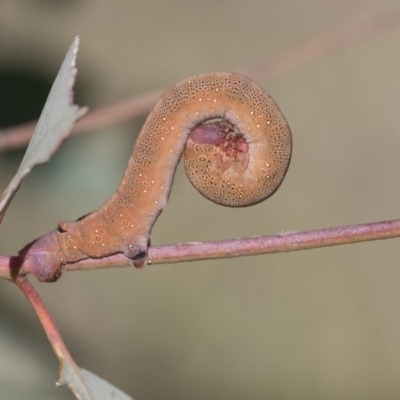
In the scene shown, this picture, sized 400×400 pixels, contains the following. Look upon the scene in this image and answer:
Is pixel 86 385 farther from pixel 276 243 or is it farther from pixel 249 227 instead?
pixel 249 227

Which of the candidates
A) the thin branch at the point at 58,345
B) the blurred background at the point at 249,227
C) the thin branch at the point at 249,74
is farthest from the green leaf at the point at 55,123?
the blurred background at the point at 249,227

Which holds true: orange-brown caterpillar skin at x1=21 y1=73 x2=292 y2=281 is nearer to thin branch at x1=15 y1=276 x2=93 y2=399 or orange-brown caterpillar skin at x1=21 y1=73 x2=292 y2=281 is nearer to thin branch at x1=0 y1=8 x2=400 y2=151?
thin branch at x1=15 y1=276 x2=93 y2=399

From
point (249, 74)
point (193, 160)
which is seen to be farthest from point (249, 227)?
point (193, 160)

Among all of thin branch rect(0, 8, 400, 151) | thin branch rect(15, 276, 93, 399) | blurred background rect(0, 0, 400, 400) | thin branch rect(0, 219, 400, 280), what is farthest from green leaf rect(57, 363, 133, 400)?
blurred background rect(0, 0, 400, 400)

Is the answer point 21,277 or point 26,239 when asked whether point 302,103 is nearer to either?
point 26,239

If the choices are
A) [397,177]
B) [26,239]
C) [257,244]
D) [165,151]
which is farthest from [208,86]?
[397,177]

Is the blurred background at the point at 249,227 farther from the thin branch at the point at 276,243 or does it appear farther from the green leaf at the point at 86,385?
the thin branch at the point at 276,243
